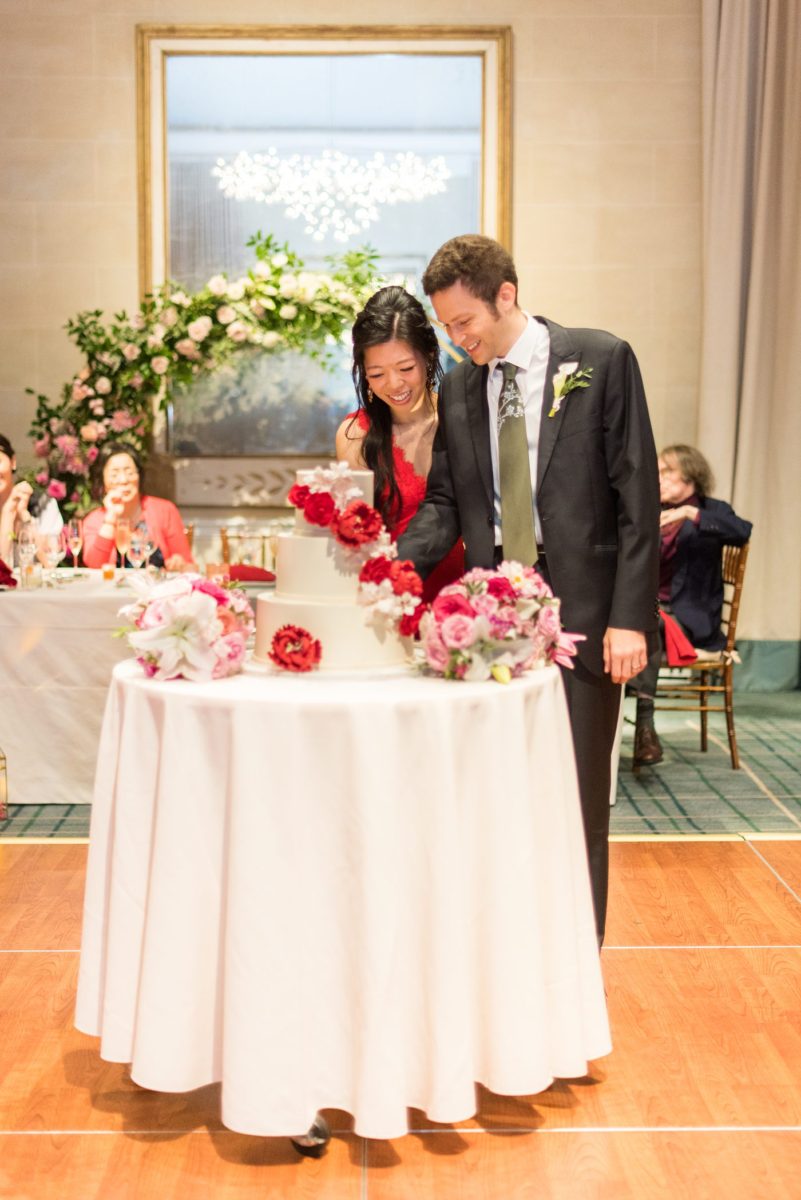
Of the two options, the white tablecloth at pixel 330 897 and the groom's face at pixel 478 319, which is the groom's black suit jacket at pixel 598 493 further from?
the white tablecloth at pixel 330 897

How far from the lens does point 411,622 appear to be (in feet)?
8.49

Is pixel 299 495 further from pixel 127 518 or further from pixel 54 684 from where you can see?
pixel 127 518

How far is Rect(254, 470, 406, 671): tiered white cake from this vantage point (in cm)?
254

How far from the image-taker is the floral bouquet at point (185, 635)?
96.7 inches

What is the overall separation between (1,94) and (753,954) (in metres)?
6.47

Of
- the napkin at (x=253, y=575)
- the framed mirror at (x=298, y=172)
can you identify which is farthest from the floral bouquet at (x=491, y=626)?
the framed mirror at (x=298, y=172)

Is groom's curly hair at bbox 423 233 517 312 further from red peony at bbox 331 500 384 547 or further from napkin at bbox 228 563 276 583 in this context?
napkin at bbox 228 563 276 583

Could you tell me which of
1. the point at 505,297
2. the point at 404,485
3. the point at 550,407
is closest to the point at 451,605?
the point at 550,407

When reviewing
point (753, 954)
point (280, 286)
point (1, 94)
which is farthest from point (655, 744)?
point (1, 94)

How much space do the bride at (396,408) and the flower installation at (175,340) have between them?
3.51m

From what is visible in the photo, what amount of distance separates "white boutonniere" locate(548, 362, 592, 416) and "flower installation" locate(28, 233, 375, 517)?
4202mm

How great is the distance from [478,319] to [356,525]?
58 centimetres

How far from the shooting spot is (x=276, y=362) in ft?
24.6

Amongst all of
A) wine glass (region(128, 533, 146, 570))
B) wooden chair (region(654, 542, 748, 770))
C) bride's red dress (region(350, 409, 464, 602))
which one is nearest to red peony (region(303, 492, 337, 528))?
bride's red dress (region(350, 409, 464, 602))
